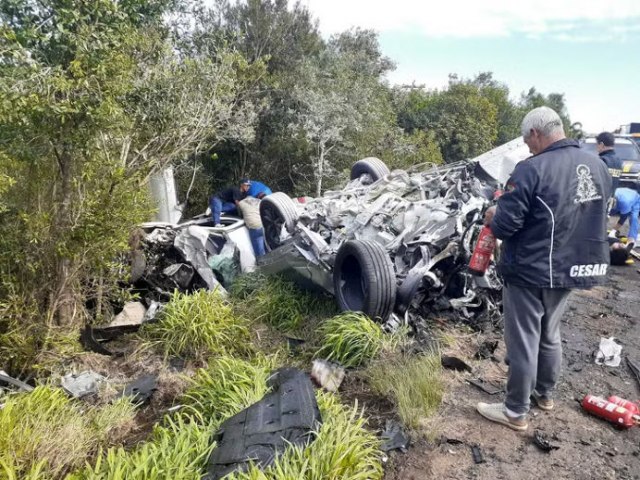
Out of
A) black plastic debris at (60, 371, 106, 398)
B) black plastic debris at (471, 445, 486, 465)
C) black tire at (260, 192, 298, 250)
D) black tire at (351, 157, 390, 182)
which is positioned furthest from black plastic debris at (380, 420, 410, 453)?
black tire at (351, 157, 390, 182)

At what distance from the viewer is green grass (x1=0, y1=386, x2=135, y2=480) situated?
2445mm

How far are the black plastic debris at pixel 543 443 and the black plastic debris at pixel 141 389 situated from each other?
267 centimetres

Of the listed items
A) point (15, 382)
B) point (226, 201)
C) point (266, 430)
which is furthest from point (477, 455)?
point (226, 201)

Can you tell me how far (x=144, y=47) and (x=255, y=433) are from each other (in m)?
4.12

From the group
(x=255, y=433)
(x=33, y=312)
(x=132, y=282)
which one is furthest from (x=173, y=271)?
(x=255, y=433)

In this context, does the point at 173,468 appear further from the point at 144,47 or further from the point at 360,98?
the point at 360,98

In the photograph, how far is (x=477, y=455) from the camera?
2686 mm

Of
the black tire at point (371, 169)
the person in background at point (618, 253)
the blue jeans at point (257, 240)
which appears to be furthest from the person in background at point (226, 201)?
the person in background at point (618, 253)

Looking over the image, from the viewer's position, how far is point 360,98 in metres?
10.8

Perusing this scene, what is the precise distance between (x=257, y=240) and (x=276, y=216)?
58 cm

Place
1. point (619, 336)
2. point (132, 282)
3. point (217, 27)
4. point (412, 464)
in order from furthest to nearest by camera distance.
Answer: point (217, 27)
point (132, 282)
point (619, 336)
point (412, 464)

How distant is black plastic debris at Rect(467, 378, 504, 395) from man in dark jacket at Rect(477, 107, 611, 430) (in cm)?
58

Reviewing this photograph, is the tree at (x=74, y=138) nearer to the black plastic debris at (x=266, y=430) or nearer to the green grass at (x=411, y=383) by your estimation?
the black plastic debris at (x=266, y=430)

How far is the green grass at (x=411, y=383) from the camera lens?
3.02 m
